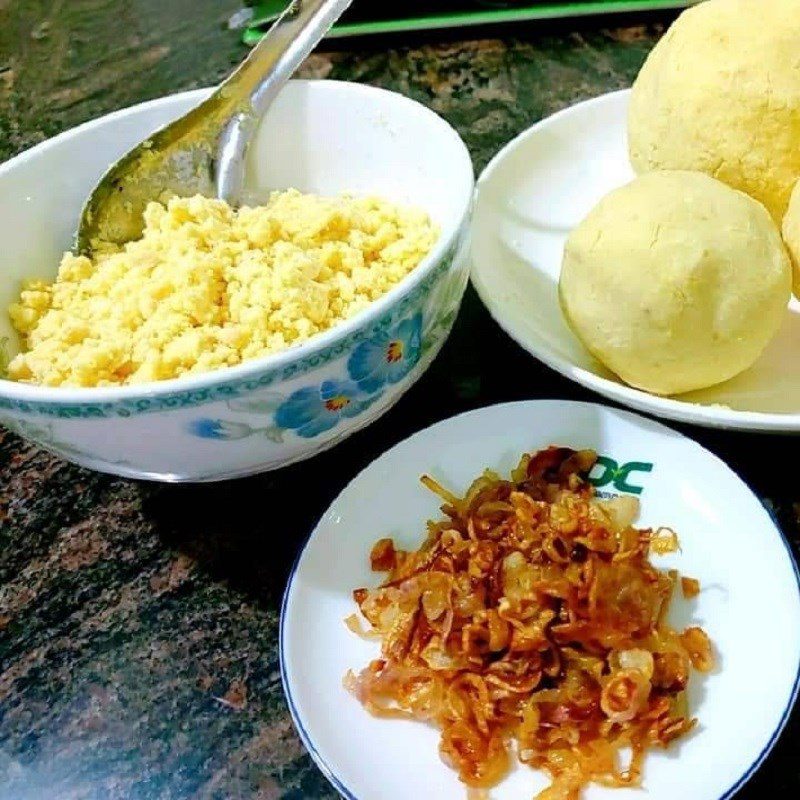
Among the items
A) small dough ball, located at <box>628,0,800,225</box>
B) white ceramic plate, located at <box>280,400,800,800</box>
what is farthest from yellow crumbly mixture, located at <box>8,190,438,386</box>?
small dough ball, located at <box>628,0,800,225</box>

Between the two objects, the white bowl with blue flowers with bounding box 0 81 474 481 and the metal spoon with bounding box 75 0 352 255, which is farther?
the metal spoon with bounding box 75 0 352 255

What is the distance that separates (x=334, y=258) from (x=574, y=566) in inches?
11.5

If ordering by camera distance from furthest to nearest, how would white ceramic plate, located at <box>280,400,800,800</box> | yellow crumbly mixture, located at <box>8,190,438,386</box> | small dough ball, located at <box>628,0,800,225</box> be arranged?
small dough ball, located at <box>628,0,800,225</box> → yellow crumbly mixture, located at <box>8,190,438,386</box> → white ceramic plate, located at <box>280,400,800,800</box>

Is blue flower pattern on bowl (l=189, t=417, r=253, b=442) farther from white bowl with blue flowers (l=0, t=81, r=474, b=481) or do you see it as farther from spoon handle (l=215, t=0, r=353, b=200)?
spoon handle (l=215, t=0, r=353, b=200)

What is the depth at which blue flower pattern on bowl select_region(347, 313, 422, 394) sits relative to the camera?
0.59 m

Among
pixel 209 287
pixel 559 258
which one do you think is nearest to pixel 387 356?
pixel 209 287

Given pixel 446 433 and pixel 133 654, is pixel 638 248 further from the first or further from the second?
pixel 133 654

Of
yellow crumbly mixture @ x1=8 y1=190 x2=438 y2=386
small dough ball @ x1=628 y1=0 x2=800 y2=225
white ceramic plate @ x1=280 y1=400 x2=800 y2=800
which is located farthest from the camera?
small dough ball @ x1=628 y1=0 x2=800 y2=225

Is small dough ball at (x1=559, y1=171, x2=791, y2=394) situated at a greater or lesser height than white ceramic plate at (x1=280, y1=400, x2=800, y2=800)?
greater

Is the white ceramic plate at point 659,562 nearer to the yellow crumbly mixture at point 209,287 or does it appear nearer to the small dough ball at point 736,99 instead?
the yellow crumbly mixture at point 209,287

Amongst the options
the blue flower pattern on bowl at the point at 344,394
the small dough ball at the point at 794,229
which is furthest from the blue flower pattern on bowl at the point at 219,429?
the small dough ball at the point at 794,229

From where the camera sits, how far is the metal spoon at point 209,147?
77 cm

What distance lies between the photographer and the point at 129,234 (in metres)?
0.78

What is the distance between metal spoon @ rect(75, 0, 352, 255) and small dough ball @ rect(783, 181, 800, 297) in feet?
1.35
